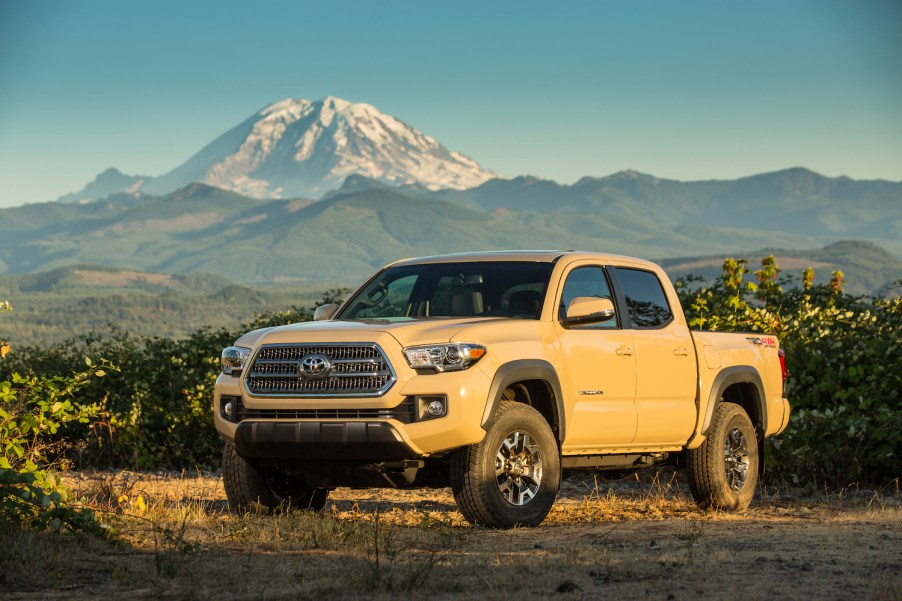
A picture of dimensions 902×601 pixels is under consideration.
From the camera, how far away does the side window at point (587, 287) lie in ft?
30.1

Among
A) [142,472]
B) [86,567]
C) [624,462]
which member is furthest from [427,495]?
[86,567]

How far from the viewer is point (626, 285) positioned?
986 centimetres

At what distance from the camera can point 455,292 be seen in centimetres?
930

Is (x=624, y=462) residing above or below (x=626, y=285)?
below

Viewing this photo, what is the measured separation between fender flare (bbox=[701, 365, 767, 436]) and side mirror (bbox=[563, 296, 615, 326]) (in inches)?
69.2

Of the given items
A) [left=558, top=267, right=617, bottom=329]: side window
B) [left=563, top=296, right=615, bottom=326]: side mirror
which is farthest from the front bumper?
[left=558, top=267, right=617, bottom=329]: side window

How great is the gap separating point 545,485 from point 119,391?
328 inches

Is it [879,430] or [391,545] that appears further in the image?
[879,430]

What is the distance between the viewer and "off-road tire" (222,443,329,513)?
352 inches

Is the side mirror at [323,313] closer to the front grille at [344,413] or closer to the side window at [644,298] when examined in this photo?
the front grille at [344,413]

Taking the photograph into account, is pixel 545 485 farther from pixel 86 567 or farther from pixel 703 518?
pixel 86 567

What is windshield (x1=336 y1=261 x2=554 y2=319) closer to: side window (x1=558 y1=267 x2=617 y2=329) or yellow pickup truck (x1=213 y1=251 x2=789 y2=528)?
yellow pickup truck (x1=213 y1=251 x2=789 y2=528)

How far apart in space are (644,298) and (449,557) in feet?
11.0

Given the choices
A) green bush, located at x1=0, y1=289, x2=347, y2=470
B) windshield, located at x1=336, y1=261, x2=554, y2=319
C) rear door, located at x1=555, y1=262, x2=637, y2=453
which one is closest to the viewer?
rear door, located at x1=555, y1=262, x2=637, y2=453
